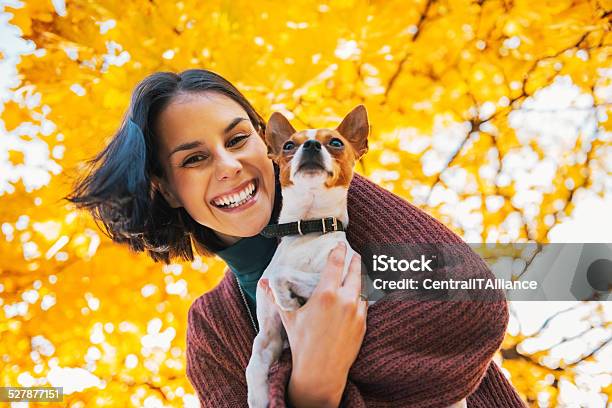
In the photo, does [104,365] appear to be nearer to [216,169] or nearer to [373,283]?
[216,169]

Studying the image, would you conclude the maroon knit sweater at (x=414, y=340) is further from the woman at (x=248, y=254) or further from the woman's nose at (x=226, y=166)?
the woman's nose at (x=226, y=166)

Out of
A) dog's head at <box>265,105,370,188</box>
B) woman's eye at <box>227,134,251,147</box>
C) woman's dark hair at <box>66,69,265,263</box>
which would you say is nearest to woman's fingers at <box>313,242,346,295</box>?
dog's head at <box>265,105,370,188</box>

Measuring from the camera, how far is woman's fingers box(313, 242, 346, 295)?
86 cm

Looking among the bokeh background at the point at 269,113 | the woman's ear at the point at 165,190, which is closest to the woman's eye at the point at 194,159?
the woman's ear at the point at 165,190

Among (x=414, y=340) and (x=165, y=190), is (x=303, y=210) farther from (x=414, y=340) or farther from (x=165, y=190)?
(x=165, y=190)

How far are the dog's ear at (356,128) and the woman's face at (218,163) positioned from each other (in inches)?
8.7

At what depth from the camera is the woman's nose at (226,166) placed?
105 cm

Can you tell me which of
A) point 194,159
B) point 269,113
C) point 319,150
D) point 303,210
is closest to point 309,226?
point 303,210

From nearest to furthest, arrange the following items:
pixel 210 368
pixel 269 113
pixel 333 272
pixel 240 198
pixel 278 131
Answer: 1. pixel 333 272
2. pixel 278 131
3. pixel 240 198
4. pixel 210 368
5. pixel 269 113

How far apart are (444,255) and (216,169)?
47 centimetres

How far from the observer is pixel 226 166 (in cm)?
106

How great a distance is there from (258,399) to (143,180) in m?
0.50

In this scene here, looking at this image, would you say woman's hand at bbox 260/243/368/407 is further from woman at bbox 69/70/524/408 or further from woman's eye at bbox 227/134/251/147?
woman's eye at bbox 227/134/251/147

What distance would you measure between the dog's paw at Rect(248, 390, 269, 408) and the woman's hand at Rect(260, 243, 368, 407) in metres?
0.04
